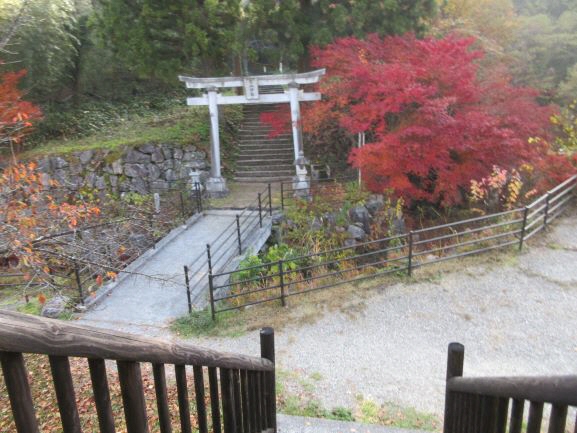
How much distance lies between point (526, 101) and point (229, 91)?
12903 millimetres

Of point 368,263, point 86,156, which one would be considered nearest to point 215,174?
point 86,156

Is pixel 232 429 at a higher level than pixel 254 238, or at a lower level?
higher

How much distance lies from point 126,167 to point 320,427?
41.5 feet

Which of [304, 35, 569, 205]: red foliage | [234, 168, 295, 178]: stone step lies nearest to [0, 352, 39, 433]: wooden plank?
[304, 35, 569, 205]: red foliage

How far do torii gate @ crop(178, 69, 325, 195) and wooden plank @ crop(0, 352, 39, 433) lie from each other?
12398mm

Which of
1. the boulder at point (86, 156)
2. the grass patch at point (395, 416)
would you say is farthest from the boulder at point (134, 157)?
the grass patch at point (395, 416)

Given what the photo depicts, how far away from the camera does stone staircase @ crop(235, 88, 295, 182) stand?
1526cm

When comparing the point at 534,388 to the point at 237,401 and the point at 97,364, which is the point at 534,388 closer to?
the point at 97,364

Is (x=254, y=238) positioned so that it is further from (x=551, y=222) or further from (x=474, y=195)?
(x=551, y=222)

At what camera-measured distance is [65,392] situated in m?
1.16

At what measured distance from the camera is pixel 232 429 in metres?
2.67

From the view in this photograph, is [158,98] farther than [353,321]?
Yes

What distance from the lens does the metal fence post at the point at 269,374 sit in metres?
3.20

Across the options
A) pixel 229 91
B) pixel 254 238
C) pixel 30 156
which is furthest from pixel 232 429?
pixel 229 91
